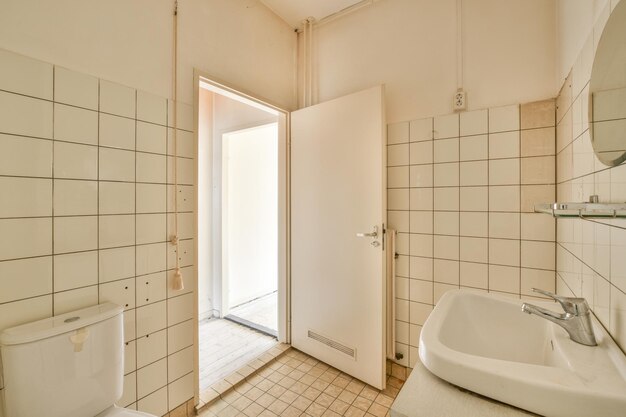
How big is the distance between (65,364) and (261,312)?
204 cm

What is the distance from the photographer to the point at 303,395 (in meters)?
1.65

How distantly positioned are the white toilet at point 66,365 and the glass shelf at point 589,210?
1443mm

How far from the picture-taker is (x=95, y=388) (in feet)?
3.35

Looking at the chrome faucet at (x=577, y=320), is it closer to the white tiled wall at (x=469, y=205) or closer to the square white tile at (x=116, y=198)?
the white tiled wall at (x=469, y=205)

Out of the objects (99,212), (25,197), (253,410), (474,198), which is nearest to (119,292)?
(99,212)

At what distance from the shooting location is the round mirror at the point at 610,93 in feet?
2.03

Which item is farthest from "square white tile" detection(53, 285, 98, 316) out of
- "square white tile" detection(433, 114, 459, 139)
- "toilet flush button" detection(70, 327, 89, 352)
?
"square white tile" detection(433, 114, 459, 139)

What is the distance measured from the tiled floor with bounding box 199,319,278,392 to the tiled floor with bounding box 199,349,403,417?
190 mm

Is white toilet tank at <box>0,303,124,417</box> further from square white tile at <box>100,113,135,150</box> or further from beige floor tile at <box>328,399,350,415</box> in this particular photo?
beige floor tile at <box>328,399,350,415</box>

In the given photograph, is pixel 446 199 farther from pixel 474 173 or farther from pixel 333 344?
pixel 333 344

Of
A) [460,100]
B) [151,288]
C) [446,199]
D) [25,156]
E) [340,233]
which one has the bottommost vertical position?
[151,288]

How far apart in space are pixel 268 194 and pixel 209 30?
2066 millimetres

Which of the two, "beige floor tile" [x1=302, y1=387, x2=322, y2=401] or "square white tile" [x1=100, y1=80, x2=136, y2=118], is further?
"beige floor tile" [x1=302, y1=387, x2=322, y2=401]

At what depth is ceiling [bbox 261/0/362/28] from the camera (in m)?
1.92
